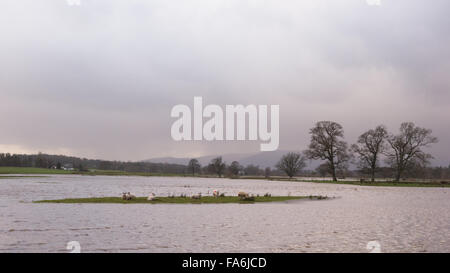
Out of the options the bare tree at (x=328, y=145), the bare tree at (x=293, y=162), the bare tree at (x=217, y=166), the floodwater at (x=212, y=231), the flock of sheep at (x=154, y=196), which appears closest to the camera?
the floodwater at (x=212, y=231)

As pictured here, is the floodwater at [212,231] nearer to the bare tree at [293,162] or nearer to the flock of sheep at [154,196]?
the flock of sheep at [154,196]

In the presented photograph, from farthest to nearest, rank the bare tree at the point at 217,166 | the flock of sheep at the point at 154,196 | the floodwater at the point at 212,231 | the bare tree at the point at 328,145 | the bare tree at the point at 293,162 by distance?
1. the bare tree at the point at 217,166
2. the bare tree at the point at 293,162
3. the bare tree at the point at 328,145
4. the flock of sheep at the point at 154,196
5. the floodwater at the point at 212,231

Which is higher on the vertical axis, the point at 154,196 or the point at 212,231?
the point at 154,196

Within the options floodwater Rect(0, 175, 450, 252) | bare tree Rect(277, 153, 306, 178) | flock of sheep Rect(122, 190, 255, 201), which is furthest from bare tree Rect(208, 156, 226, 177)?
floodwater Rect(0, 175, 450, 252)

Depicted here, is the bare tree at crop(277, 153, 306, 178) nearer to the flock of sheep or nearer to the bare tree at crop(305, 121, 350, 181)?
the bare tree at crop(305, 121, 350, 181)

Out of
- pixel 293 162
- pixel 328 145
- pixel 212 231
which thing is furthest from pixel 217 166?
pixel 212 231

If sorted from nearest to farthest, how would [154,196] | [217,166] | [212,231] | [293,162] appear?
[212,231] → [154,196] → [293,162] → [217,166]

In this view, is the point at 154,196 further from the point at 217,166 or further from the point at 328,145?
the point at 217,166

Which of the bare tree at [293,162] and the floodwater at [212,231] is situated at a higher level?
the bare tree at [293,162]

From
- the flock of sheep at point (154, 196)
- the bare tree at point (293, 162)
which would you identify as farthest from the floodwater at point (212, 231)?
the bare tree at point (293, 162)

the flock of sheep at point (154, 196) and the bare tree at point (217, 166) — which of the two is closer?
the flock of sheep at point (154, 196)
